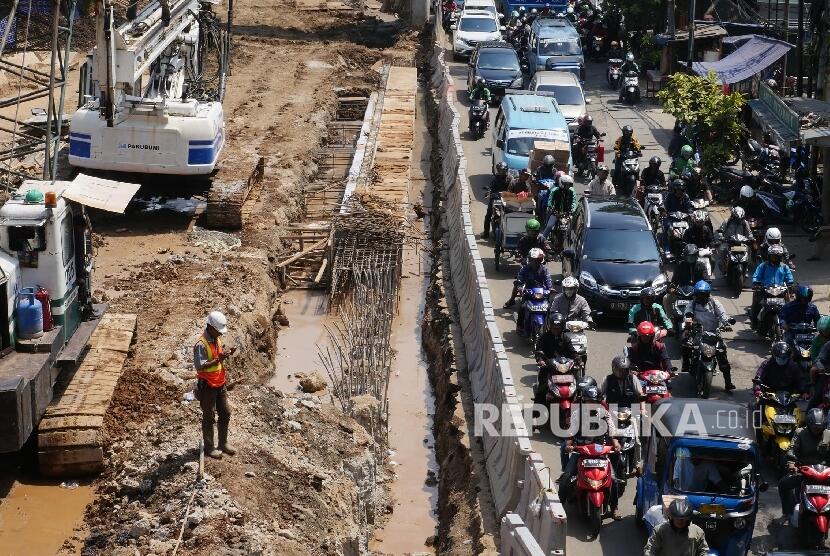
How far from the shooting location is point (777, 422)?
1577cm

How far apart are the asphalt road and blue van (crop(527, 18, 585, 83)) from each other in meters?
→ 2.44

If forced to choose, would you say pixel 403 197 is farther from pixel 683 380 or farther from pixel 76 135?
pixel 683 380

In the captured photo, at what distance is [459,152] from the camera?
28.9 metres

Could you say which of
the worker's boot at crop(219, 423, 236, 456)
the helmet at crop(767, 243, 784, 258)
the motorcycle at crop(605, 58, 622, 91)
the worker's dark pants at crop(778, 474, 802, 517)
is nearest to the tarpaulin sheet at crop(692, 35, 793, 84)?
the motorcycle at crop(605, 58, 622, 91)

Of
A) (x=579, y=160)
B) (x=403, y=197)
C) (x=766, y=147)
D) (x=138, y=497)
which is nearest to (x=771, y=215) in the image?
(x=766, y=147)

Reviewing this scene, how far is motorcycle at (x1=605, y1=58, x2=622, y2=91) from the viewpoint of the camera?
1604 inches

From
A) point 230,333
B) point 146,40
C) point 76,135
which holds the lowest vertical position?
point 230,333

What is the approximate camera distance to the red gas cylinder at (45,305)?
1502 centimetres

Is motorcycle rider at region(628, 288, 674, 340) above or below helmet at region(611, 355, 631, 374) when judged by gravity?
below

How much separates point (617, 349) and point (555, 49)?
71.2ft

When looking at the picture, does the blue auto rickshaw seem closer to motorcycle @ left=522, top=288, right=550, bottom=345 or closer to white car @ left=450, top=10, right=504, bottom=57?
motorcycle @ left=522, top=288, right=550, bottom=345

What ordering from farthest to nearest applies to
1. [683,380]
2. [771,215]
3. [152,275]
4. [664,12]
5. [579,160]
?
[664,12] < [579,160] < [771,215] < [152,275] < [683,380]

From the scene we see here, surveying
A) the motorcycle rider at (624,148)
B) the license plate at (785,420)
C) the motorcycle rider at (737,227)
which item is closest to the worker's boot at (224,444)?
the license plate at (785,420)

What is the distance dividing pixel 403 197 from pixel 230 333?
862 cm
